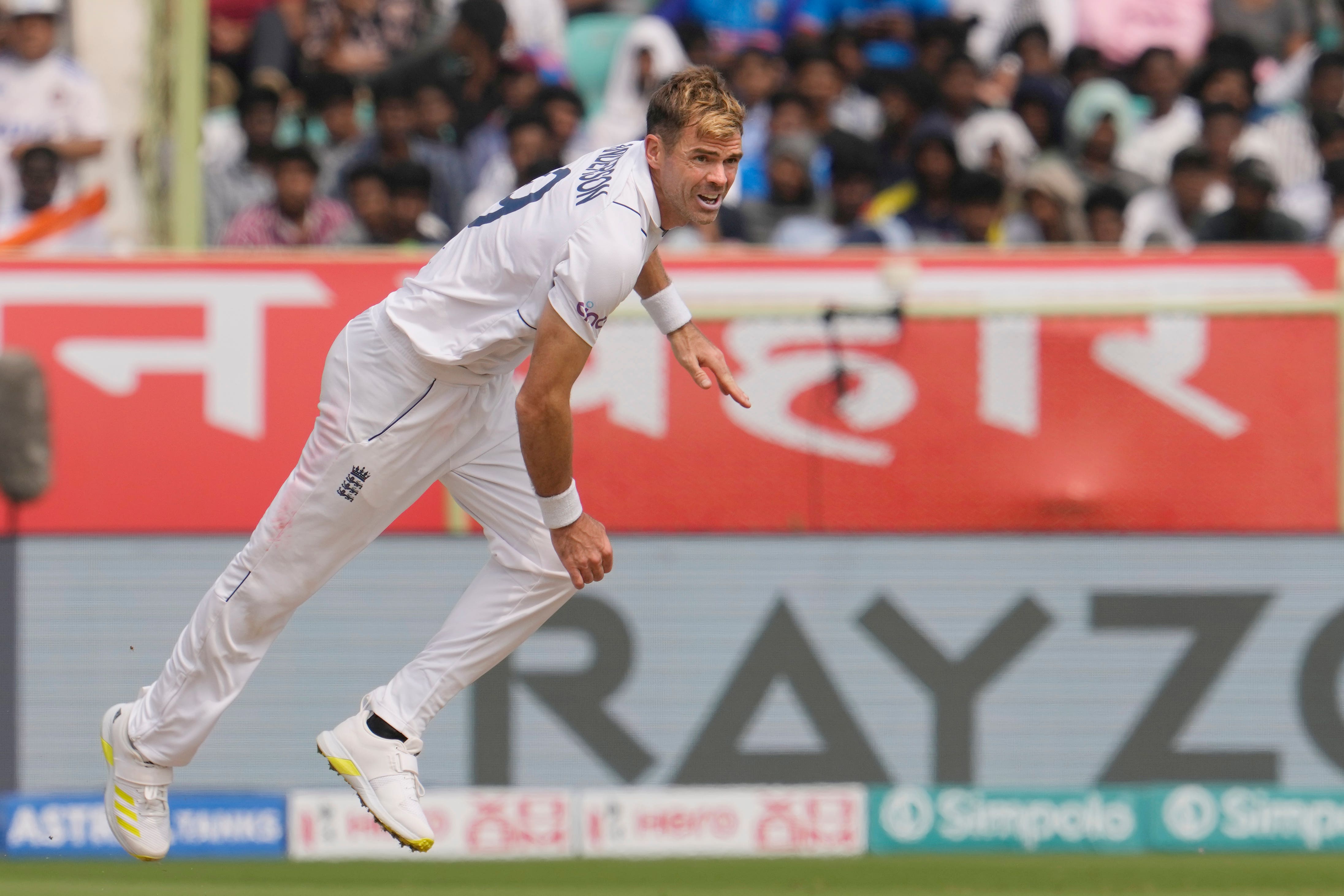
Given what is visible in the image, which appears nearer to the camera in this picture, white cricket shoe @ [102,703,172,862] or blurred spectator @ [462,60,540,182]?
white cricket shoe @ [102,703,172,862]

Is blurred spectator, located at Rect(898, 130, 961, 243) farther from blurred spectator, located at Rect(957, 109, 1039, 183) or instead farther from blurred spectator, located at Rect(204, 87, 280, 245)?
blurred spectator, located at Rect(204, 87, 280, 245)

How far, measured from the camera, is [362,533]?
217 inches

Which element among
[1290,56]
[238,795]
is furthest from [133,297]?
[1290,56]

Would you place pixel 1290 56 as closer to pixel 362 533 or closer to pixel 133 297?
pixel 133 297

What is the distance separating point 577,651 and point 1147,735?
257 centimetres

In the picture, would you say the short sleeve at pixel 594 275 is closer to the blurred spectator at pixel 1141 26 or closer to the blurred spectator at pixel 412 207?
the blurred spectator at pixel 412 207

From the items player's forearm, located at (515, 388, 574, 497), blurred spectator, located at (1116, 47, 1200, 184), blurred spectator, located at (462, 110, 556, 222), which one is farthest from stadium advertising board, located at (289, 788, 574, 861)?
blurred spectator, located at (1116, 47, 1200, 184)

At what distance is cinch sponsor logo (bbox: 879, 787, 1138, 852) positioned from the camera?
7.97m

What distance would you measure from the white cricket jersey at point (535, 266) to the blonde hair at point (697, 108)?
15 centimetres

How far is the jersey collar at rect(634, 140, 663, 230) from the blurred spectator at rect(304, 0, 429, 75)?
266 inches

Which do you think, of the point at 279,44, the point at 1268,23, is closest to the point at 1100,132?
the point at 1268,23

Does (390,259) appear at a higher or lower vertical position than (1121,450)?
higher

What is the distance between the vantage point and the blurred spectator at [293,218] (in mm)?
9461

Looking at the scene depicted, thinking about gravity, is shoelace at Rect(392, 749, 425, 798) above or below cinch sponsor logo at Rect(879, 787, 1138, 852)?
above
